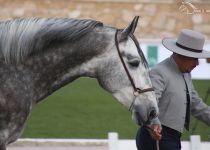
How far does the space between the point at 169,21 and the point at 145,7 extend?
628mm

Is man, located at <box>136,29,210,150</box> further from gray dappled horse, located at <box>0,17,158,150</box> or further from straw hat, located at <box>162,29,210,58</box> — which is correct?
gray dappled horse, located at <box>0,17,158,150</box>

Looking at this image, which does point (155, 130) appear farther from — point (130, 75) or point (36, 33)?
point (36, 33)

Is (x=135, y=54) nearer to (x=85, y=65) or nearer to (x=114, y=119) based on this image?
(x=85, y=65)

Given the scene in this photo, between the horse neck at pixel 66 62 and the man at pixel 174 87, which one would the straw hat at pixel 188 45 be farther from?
the horse neck at pixel 66 62

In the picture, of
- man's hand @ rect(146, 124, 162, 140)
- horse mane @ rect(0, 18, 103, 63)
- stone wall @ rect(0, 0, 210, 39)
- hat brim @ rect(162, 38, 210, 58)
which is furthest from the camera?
stone wall @ rect(0, 0, 210, 39)

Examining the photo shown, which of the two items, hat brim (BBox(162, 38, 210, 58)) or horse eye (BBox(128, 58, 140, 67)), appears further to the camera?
hat brim (BBox(162, 38, 210, 58))

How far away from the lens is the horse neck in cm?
533

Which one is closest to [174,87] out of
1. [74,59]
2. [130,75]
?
[130,75]

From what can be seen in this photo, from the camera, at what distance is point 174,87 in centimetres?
599

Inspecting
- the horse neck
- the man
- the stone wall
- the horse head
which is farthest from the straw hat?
the stone wall

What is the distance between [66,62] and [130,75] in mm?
420

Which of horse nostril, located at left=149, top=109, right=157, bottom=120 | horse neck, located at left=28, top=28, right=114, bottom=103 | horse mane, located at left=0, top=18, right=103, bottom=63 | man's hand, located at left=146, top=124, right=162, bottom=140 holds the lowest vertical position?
man's hand, located at left=146, top=124, right=162, bottom=140

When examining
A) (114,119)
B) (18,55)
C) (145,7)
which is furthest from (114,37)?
(145,7)

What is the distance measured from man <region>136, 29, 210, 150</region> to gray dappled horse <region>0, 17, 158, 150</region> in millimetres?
599
